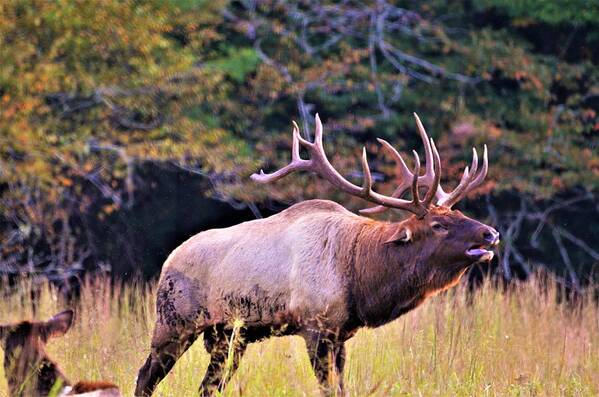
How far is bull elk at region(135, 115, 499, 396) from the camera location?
7320mm

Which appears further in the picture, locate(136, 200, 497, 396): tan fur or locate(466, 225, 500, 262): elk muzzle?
locate(136, 200, 497, 396): tan fur

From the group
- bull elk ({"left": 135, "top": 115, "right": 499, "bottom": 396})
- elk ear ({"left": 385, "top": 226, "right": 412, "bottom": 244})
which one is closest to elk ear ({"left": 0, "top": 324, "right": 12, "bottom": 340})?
bull elk ({"left": 135, "top": 115, "right": 499, "bottom": 396})

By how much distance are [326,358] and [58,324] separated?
5.91 ft

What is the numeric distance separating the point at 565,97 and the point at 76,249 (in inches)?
275

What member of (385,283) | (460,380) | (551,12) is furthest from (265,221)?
(551,12)

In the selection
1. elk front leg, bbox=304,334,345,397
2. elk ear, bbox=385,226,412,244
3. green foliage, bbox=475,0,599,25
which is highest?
green foliage, bbox=475,0,599,25

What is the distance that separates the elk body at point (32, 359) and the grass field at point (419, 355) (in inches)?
36.0

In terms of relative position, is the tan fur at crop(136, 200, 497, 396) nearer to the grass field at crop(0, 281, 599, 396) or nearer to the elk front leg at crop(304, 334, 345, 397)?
the elk front leg at crop(304, 334, 345, 397)

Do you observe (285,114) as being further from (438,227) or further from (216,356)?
(438,227)

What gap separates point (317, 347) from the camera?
722cm

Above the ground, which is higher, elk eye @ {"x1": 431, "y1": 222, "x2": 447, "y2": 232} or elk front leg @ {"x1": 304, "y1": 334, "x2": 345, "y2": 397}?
elk eye @ {"x1": 431, "y1": 222, "x2": 447, "y2": 232}

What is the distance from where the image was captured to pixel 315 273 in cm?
740

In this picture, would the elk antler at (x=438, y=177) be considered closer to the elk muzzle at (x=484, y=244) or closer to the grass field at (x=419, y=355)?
the elk muzzle at (x=484, y=244)

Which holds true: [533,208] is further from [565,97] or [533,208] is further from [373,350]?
[373,350]
